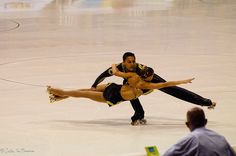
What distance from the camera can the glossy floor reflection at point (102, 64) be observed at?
482 inches

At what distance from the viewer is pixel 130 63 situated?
12266mm

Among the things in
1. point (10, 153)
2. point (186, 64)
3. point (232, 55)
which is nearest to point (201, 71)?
point (186, 64)

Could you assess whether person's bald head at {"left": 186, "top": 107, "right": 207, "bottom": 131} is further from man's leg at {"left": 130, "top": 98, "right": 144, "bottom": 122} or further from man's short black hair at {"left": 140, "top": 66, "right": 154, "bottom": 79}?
man's leg at {"left": 130, "top": 98, "right": 144, "bottom": 122}

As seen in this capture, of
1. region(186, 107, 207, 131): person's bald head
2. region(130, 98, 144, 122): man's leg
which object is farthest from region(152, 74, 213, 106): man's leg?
region(186, 107, 207, 131): person's bald head

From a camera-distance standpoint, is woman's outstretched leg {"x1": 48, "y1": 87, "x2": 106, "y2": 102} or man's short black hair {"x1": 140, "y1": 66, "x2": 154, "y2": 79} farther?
woman's outstretched leg {"x1": 48, "y1": 87, "x2": 106, "y2": 102}

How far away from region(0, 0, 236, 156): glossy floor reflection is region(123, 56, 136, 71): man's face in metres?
1.05

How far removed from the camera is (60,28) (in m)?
25.7

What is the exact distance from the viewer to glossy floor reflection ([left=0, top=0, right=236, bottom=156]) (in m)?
12.2

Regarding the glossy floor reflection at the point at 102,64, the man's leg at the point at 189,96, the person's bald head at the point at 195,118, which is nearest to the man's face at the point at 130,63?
the man's leg at the point at 189,96

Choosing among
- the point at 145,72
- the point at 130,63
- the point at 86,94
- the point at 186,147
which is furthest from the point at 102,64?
the point at 186,147

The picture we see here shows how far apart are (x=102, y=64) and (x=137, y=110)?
610cm

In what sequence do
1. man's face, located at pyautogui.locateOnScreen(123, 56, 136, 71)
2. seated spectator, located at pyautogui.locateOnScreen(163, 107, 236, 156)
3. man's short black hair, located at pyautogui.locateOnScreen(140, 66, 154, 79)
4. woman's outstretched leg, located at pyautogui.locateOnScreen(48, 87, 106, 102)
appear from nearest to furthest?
seated spectator, located at pyautogui.locateOnScreen(163, 107, 236, 156), man's face, located at pyautogui.locateOnScreen(123, 56, 136, 71), man's short black hair, located at pyautogui.locateOnScreen(140, 66, 154, 79), woman's outstretched leg, located at pyautogui.locateOnScreen(48, 87, 106, 102)

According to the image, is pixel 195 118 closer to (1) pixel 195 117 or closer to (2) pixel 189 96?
(1) pixel 195 117

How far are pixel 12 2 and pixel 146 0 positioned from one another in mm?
6120
